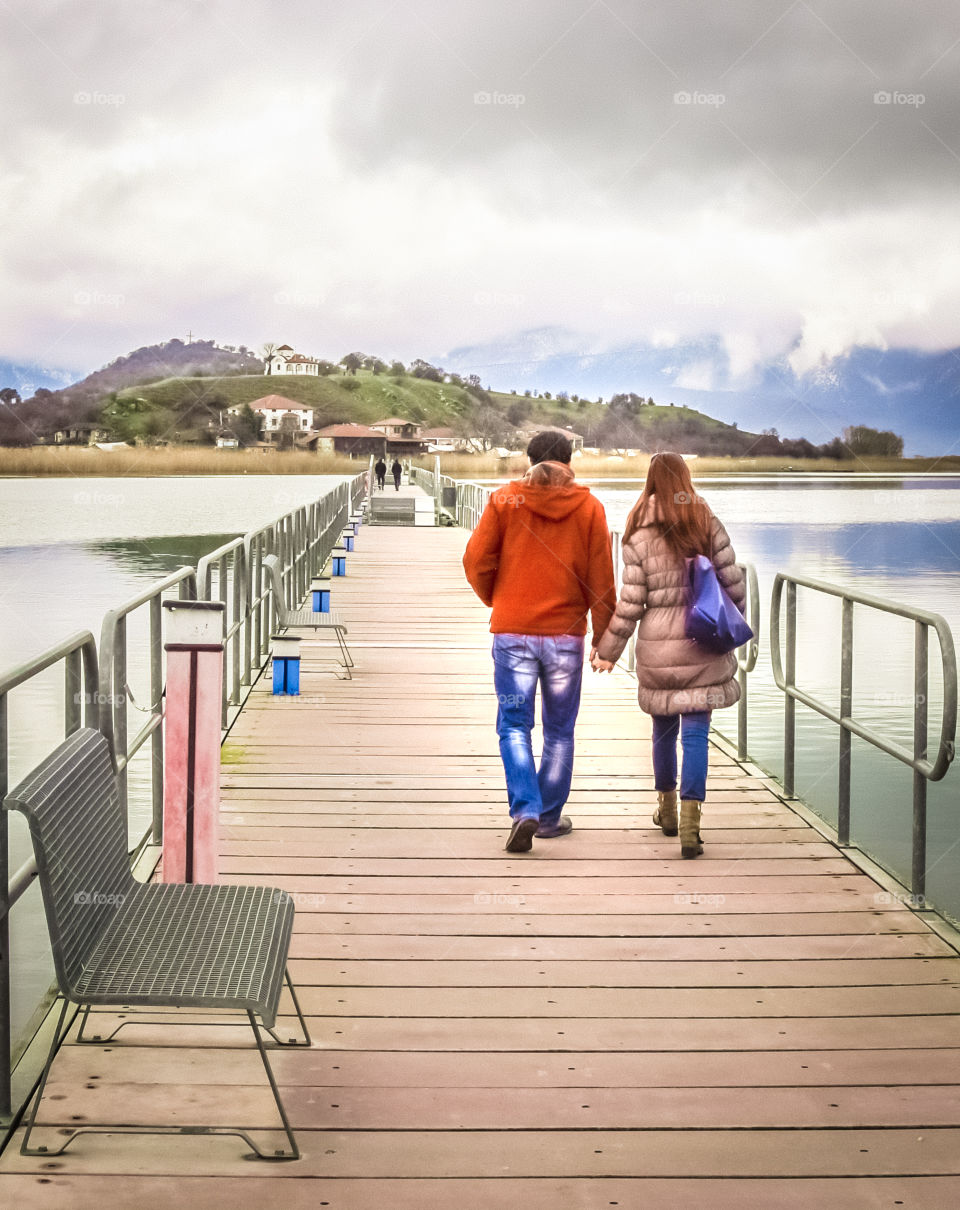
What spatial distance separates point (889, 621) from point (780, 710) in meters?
11.1

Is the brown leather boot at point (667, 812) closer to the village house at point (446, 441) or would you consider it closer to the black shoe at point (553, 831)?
the black shoe at point (553, 831)

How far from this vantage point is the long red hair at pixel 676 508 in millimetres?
4656

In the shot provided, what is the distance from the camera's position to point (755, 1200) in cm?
257

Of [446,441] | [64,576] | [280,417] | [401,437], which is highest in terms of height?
[280,417]

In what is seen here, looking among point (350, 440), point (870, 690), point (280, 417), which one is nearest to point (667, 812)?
point (870, 690)

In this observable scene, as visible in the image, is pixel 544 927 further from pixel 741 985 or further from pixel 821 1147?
pixel 821 1147

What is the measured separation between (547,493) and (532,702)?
0.78 m

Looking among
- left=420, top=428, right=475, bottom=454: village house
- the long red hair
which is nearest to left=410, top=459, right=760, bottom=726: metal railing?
the long red hair

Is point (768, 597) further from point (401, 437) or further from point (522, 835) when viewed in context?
point (401, 437)

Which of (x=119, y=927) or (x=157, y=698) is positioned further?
(x=157, y=698)

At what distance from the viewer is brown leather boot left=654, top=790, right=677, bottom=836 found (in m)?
5.11

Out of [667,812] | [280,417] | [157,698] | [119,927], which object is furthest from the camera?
[280,417]

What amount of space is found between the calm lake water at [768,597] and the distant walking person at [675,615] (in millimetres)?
1565

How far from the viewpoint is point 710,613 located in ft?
15.2
